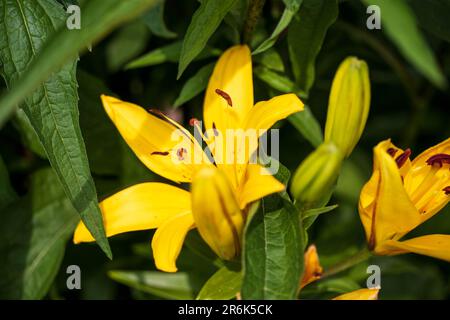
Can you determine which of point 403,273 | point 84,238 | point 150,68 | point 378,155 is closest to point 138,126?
point 84,238

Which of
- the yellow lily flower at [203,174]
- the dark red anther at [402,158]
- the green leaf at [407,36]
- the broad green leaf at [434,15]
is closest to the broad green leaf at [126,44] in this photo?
the yellow lily flower at [203,174]

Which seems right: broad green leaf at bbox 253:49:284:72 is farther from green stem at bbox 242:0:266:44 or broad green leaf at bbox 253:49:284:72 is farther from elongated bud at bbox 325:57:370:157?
elongated bud at bbox 325:57:370:157

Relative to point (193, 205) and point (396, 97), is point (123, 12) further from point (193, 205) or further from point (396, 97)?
point (396, 97)

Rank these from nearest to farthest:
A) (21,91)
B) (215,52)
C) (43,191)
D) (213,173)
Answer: (21,91) < (213,173) < (215,52) < (43,191)

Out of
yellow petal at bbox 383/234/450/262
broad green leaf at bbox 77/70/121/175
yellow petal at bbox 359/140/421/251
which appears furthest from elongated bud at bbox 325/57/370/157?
broad green leaf at bbox 77/70/121/175

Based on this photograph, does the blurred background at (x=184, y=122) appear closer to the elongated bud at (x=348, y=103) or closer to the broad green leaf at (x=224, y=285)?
the broad green leaf at (x=224, y=285)

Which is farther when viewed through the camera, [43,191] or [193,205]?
[43,191]

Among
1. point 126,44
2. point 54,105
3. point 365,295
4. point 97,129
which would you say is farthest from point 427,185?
point 126,44
